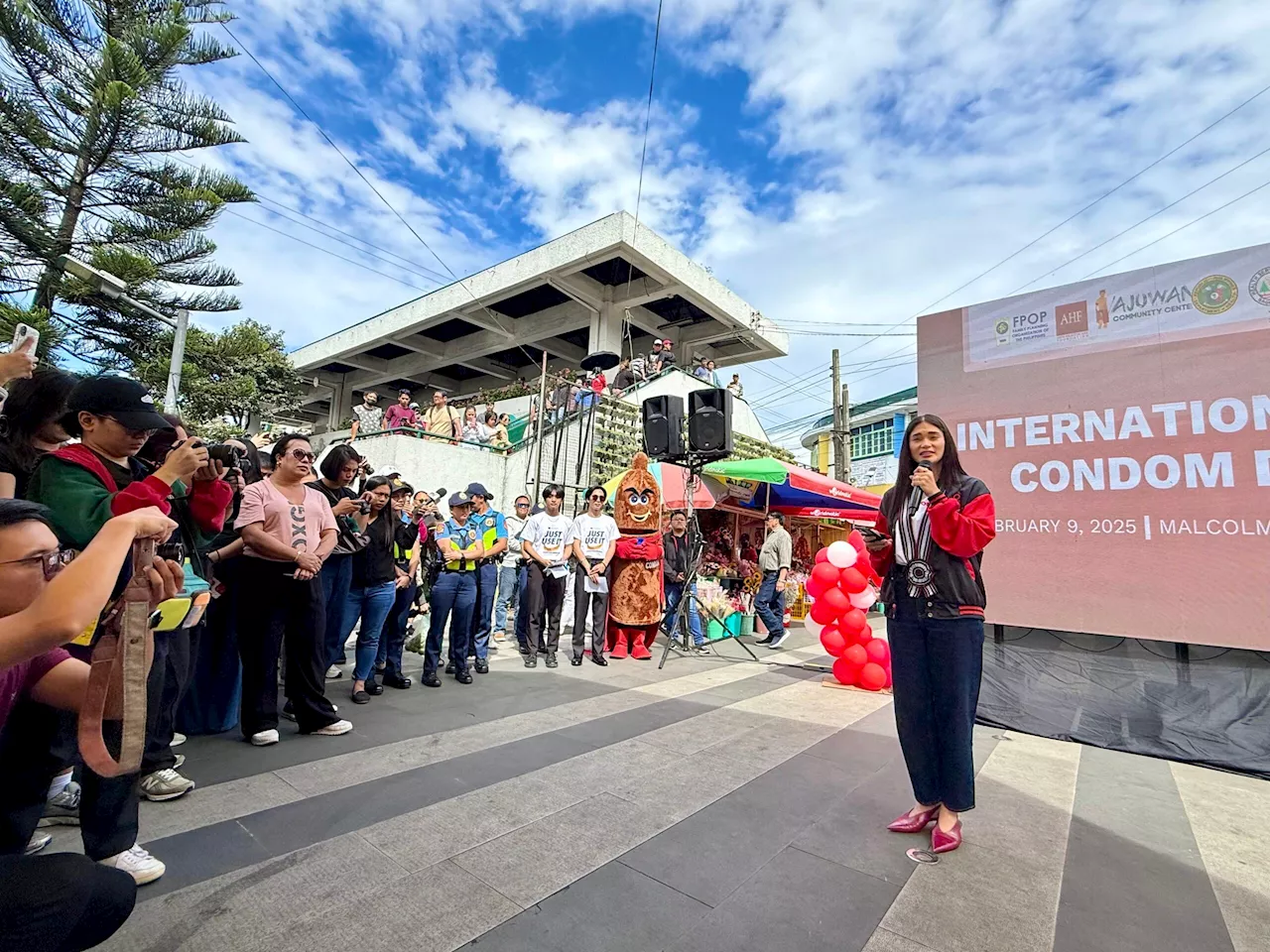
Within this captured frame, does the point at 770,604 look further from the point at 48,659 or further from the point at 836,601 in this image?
the point at 48,659

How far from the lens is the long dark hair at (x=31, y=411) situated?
2023mm

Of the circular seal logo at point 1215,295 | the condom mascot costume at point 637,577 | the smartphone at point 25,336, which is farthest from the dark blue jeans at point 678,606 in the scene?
the smartphone at point 25,336

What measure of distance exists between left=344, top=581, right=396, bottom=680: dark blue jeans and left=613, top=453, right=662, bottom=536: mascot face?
113 inches

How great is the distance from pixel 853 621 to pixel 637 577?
2245 millimetres

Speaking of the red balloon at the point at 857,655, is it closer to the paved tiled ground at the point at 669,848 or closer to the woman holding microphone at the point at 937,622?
the paved tiled ground at the point at 669,848

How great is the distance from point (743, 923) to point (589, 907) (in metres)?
0.47

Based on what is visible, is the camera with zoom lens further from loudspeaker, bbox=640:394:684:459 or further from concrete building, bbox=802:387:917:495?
concrete building, bbox=802:387:917:495

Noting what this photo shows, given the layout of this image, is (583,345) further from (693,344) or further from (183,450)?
(183,450)

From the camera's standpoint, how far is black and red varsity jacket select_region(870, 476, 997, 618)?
7.84ft

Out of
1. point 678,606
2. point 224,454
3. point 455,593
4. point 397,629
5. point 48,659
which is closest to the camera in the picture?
point 48,659

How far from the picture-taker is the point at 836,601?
217 inches

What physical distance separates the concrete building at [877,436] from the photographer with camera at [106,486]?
2644 centimetres

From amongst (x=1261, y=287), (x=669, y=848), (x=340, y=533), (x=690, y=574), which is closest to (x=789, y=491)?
(x=690, y=574)

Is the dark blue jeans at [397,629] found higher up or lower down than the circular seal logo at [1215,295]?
lower down
